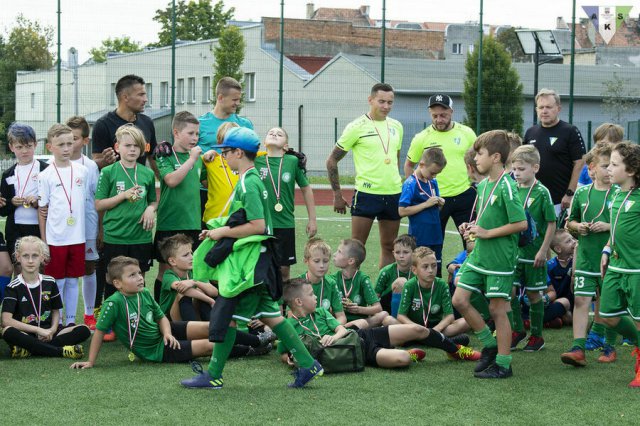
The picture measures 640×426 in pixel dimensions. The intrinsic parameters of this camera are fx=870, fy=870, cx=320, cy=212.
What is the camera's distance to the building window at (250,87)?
2416 centimetres

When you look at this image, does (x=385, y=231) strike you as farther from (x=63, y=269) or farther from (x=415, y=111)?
(x=415, y=111)

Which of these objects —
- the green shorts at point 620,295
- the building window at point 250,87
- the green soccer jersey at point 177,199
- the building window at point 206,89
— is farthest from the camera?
the building window at point 206,89

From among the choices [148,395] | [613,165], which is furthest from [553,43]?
[148,395]

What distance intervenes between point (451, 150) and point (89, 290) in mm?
3785

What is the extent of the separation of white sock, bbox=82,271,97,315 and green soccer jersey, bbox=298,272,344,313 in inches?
82.9

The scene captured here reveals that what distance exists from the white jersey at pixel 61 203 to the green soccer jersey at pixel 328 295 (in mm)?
2086

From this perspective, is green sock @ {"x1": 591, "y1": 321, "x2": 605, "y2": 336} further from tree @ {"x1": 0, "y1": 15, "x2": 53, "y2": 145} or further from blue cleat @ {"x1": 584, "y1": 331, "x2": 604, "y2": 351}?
tree @ {"x1": 0, "y1": 15, "x2": 53, "y2": 145}

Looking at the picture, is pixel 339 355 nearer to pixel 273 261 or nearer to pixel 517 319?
pixel 273 261

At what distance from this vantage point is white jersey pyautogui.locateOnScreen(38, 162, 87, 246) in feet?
23.7

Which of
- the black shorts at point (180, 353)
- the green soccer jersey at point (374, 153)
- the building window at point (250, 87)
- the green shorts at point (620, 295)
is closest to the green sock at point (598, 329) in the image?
the green shorts at point (620, 295)

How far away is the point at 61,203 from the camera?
7.23m

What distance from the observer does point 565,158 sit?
8.83 m

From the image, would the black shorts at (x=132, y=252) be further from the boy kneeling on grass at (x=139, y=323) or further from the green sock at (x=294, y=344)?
the green sock at (x=294, y=344)

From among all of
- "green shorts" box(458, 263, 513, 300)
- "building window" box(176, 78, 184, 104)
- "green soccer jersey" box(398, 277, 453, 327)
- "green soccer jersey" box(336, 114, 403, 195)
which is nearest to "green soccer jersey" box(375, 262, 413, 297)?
"green soccer jersey" box(398, 277, 453, 327)
